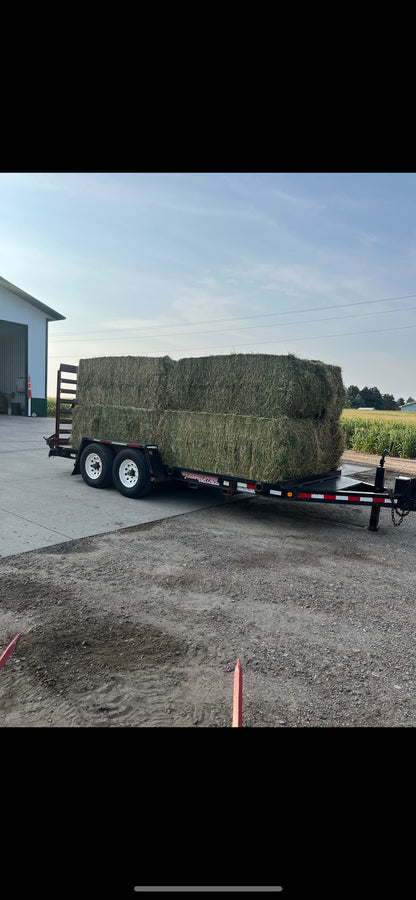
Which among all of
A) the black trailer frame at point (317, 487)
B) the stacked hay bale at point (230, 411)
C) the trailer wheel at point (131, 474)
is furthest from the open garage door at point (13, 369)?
the black trailer frame at point (317, 487)

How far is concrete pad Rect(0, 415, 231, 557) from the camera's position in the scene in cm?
616

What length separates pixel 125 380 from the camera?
880cm

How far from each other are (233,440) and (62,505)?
9.32 ft

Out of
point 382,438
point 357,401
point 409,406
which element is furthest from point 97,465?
point 409,406

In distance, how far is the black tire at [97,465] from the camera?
8.83 metres

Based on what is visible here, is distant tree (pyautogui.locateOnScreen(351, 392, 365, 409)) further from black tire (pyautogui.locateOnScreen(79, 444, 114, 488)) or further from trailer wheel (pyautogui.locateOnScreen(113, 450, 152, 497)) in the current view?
trailer wheel (pyautogui.locateOnScreen(113, 450, 152, 497))

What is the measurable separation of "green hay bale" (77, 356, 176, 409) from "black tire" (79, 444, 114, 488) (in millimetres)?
881

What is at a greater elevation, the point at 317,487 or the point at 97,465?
the point at 317,487

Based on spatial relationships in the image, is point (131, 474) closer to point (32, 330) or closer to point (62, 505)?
point (62, 505)

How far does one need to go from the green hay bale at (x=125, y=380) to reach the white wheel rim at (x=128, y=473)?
100 centimetres

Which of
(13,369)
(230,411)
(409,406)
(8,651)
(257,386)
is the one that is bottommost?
(8,651)

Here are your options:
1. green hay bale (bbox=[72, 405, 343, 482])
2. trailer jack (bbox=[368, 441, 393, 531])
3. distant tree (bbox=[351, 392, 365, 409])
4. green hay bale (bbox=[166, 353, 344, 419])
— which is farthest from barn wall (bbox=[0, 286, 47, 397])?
distant tree (bbox=[351, 392, 365, 409])
